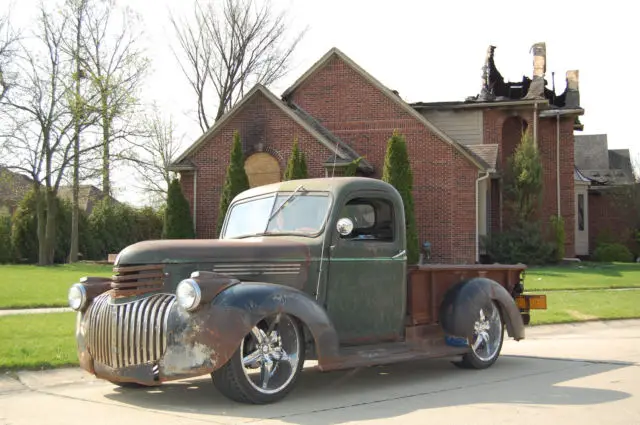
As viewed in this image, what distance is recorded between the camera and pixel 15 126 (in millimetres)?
36406

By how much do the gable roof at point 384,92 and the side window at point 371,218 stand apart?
20.4 metres

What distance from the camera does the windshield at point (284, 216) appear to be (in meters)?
8.02

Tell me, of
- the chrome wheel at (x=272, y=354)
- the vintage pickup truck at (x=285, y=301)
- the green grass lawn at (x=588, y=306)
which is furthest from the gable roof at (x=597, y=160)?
the chrome wheel at (x=272, y=354)

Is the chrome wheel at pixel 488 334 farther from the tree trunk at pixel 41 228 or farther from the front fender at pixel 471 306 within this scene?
the tree trunk at pixel 41 228

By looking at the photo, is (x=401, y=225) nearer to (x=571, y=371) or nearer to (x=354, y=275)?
(x=354, y=275)

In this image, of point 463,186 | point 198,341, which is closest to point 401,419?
point 198,341

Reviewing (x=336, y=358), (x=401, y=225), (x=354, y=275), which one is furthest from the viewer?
(x=401, y=225)

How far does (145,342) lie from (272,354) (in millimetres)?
1089

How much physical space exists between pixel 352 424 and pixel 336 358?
1184mm

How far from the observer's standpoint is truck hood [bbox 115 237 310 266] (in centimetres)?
702

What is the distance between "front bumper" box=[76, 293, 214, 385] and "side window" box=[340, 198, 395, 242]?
234cm

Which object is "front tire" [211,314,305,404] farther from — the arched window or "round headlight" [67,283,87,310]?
the arched window

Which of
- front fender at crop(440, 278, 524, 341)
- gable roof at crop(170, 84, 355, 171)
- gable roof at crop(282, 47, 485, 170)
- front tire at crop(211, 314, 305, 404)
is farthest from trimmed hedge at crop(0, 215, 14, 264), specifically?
front tire at crop(211, 314, 305, 404)

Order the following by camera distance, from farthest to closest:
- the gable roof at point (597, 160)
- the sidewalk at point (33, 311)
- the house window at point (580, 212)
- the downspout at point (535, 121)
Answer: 1. the gable roof at point (597, 160)
2. the house window at point (580, 212)
3. the downspout at point (535, 121)
4. the sidewalk at point (33, 311)
